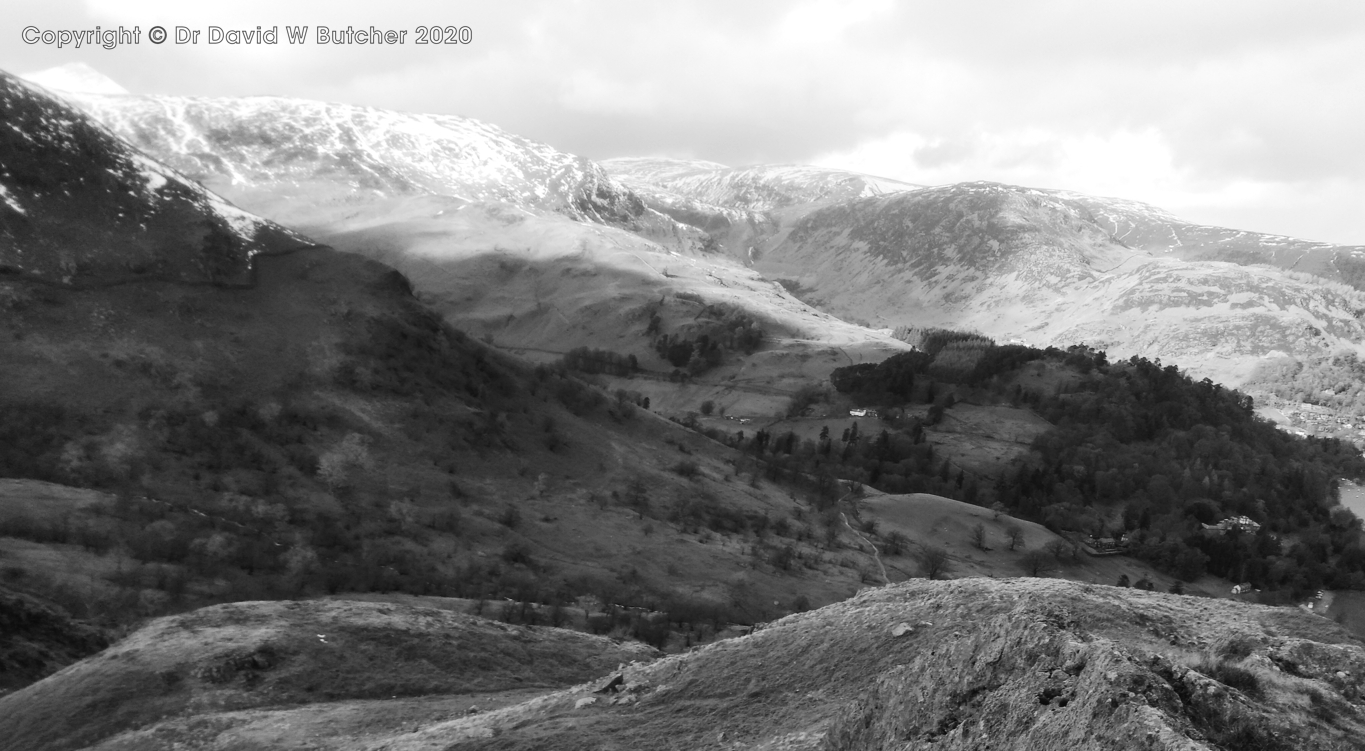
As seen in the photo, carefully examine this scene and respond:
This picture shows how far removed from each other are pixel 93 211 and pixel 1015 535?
112 m

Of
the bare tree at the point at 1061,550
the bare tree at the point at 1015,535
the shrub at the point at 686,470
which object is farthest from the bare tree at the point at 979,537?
the shrub at the point at 686,470

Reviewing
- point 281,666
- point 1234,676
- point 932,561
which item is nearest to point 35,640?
point 281,666

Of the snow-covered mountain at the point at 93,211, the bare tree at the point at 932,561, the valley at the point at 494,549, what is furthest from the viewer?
the bare tree at the point at 932,561

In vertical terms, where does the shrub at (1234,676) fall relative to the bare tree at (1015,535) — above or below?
above

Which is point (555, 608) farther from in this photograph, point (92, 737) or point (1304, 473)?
point (1304, 473)

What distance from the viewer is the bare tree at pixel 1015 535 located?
128000mm

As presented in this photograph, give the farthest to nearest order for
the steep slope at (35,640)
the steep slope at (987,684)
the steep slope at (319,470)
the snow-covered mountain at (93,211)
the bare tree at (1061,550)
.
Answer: the bare tree at (1061,550)
the snow-covered mountain at (93,211)
the steep slope at (319,470)
the steep slope at (35,640)
the steep slope at (987,684)

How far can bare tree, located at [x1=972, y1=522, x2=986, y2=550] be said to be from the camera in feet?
414

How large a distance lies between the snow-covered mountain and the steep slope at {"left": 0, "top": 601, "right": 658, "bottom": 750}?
57879mm

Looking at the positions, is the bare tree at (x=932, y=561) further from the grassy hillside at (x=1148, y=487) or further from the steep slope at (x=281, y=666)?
the steep slope at (x=281, y=666)

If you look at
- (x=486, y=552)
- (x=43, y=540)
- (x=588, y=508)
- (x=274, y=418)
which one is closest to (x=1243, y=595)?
(x=588, y=508)

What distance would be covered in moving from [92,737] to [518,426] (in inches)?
2882

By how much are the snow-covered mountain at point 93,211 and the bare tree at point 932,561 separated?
76104 mm

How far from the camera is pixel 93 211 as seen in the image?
83.3m
